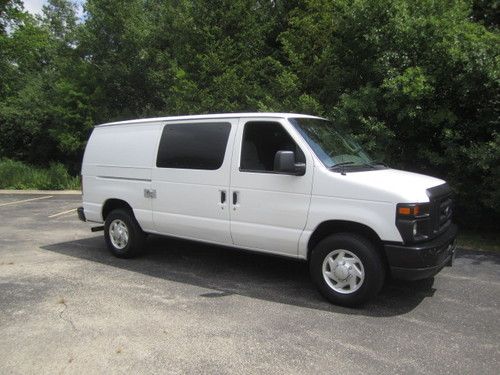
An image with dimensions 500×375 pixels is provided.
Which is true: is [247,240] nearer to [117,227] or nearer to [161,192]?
[161,192]

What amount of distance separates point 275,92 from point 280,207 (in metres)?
6.83

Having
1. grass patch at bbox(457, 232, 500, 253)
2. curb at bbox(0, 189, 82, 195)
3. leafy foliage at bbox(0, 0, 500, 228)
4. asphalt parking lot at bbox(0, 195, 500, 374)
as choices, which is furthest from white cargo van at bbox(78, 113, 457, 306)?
curb at bbox(0, 189, 82, 195)

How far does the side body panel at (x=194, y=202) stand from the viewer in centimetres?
579

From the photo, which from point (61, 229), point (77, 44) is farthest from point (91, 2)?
point (61, 229)

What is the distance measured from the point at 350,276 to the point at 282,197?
1116 mm

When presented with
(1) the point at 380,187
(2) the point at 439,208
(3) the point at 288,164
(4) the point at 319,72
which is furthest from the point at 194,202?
(4) the point at 319,72

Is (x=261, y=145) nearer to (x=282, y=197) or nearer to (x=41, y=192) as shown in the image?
(x=282, y=197)

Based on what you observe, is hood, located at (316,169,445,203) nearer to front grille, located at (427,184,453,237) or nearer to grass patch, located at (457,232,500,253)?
front grille, located at (427,184,453,237)

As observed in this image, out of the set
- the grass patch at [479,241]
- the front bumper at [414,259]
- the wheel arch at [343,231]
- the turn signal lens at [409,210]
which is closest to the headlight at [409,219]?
the turn signal lens at [409,210]

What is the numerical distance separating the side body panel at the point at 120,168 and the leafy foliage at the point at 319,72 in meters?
4.19

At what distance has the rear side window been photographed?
5.87 m

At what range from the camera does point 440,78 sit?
340 inches

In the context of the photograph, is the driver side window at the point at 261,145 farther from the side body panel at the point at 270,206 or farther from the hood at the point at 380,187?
the hood at the point at 380,187

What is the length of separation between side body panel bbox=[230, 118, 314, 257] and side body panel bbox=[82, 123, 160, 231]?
1514 mm
